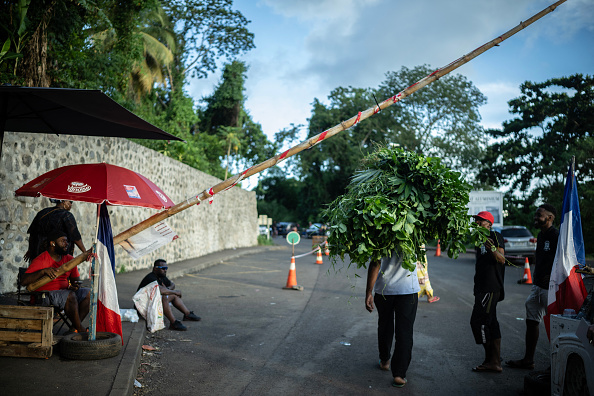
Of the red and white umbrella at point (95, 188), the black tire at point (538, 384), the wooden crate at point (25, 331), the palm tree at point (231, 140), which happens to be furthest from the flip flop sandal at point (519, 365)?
the palm tree at point (231, 140)

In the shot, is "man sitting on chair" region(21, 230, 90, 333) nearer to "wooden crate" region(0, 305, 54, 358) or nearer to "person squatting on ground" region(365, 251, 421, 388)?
"wooden crate" region(0, 305, 54, 358)

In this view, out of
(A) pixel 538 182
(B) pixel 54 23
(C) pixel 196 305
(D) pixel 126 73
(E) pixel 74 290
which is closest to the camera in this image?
(E) pixel 74 290

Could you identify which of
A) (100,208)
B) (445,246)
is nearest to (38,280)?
(100,208)

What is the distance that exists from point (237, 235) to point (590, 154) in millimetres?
19888

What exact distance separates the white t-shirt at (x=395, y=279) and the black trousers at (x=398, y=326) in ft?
0.22

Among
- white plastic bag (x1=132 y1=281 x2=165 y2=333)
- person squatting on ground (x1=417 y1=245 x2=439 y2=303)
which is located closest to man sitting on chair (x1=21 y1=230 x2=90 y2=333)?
white plastic bag (x1=132 y1=281 x2=165 y2=333)

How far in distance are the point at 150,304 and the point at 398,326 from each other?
160 inches

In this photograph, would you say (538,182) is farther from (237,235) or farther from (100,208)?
(100,208)

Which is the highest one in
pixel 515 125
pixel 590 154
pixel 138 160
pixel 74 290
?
pixel 515 125

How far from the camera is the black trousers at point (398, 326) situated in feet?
17.6

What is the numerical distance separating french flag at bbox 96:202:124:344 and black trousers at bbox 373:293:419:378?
300 centimetres

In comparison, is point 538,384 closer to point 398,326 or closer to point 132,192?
point 398,326

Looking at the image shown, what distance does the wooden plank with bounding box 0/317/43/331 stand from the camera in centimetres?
543

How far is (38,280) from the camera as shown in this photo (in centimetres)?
592
